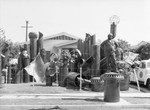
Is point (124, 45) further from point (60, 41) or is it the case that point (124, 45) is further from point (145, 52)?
point (60, 41)

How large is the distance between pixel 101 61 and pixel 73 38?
20562mm

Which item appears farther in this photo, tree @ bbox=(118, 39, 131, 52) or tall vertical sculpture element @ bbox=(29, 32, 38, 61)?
tree @ bbox=(118, 39, 131, 52)

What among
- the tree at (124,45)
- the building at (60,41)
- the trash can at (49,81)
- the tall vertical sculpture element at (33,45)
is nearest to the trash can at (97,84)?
the trash can at (49,81)

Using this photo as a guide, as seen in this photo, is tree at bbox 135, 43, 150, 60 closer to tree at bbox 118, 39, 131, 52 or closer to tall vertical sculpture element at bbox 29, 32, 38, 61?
tree at bbox 118, 39, 131, 52

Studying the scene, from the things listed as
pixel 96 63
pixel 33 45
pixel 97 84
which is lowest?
pixel 97 84

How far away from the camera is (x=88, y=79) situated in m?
15.7

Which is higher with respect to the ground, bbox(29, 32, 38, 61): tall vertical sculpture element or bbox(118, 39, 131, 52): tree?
bbox(118, 39, 131, 52): tree

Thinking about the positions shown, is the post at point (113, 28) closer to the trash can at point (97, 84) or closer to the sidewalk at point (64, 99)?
the trash can at point (97, 84)

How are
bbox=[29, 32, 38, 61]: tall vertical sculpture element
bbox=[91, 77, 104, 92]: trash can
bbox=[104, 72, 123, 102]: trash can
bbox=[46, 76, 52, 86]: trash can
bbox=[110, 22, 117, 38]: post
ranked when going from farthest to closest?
bbox=[29, 32, 38, 61]: tall vertical sculpture element, bbox=[110, 22, 117, 38]: post, bbox=[46, 76, 52, 86]: trash can, bbox=[91, 77, 104, 92]: trash can, bbox=[104, 72, 123, 102]: trash can

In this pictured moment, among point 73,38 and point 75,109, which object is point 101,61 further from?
point 73,38

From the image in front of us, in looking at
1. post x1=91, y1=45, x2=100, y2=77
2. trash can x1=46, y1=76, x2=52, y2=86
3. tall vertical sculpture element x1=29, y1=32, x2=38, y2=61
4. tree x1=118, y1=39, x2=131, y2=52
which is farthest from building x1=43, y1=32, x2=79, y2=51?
post x1=91, y1=45, x2=100, y2=77

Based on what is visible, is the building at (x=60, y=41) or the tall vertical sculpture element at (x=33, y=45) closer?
the tall vertical sculpture element at (x=33, y=45)

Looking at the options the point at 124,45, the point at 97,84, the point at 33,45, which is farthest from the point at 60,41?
the point at 97,84

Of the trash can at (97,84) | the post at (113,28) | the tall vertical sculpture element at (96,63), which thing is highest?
the post at (113,28)
